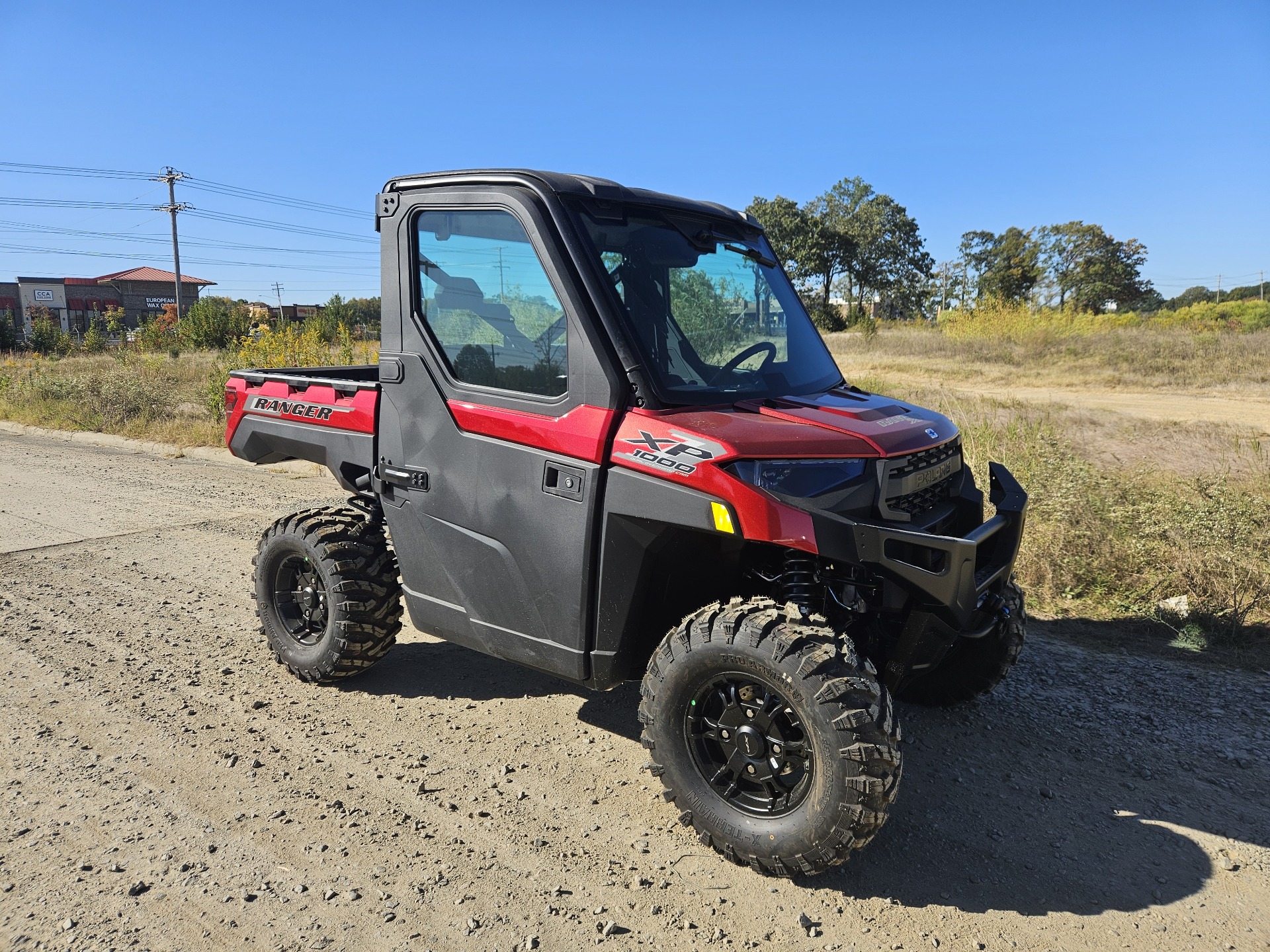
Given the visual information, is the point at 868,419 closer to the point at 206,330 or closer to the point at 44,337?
the point at 206,330

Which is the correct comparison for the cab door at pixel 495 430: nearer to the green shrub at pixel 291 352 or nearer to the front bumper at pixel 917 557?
the front bumper at pixel 917 557

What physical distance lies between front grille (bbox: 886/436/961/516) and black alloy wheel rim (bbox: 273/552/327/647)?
9.42 ft

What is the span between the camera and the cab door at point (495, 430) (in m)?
3.12

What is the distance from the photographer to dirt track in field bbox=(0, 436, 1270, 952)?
8.65 ft

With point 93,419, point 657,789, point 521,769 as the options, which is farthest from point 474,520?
point 93,419

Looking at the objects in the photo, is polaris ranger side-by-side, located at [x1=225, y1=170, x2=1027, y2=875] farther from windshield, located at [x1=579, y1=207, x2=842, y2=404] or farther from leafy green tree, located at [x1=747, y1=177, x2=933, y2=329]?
leafy green tree, located at [x1=747, y1=177, x2=933, y2=329]

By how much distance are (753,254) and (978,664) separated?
7.03ft

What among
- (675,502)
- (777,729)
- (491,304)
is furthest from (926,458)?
(491,304)

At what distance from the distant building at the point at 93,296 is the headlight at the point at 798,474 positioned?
81964 millimetres

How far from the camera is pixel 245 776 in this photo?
11.4 ft

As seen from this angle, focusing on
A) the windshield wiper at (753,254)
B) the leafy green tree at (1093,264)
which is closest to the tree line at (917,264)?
the leafy green tree at (1093,264)

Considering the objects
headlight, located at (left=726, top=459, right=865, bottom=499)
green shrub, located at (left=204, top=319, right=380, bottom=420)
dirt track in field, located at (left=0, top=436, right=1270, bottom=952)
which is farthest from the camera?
green shrub, located at (left=204, top=319, right=380, bottom=420)

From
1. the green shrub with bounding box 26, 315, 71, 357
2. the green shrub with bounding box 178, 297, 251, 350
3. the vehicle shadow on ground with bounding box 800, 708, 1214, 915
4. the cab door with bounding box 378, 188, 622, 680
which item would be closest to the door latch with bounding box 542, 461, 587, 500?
the cab door with bounding box 378, 188, 622, 680

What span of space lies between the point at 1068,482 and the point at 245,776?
215 inches
